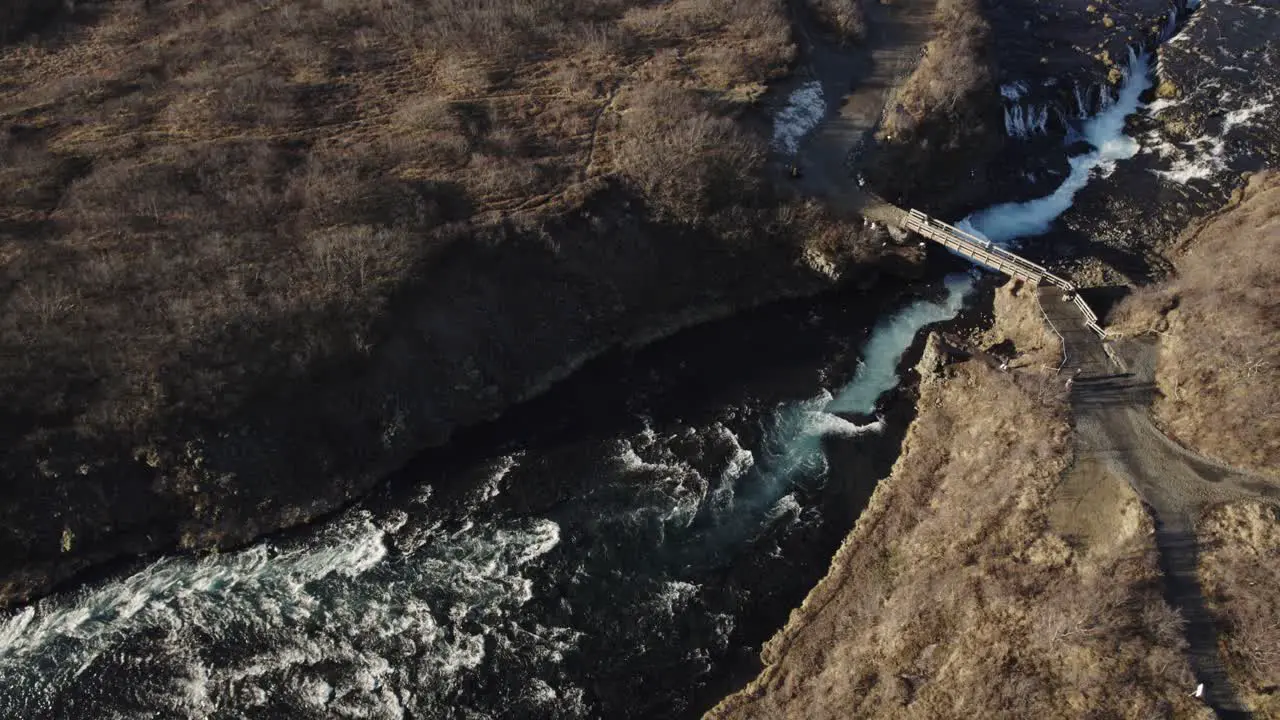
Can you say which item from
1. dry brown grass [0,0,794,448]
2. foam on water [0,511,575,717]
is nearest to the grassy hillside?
dry brown grass [0,0,794,448]

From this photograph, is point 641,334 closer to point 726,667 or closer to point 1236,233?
point 726,667

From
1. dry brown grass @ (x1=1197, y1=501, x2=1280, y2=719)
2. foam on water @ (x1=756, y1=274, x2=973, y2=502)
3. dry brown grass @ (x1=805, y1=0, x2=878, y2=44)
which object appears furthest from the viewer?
dry brown grass @ (x1=805, y1=0, x2=878, y2=44)

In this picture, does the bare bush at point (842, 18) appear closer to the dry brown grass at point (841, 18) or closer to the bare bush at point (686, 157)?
the dry brown grass at point (841, 18)

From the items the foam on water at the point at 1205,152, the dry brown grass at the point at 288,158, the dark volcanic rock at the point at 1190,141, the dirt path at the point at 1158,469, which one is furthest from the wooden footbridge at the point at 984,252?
the foam on water at the point at 1205,152

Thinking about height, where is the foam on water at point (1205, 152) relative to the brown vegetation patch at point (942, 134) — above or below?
below

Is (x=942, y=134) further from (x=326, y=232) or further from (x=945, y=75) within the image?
(x=326, y=232)

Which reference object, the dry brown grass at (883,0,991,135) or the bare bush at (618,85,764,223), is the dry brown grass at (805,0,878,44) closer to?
the dry brown grass at (883,0,991,135)
